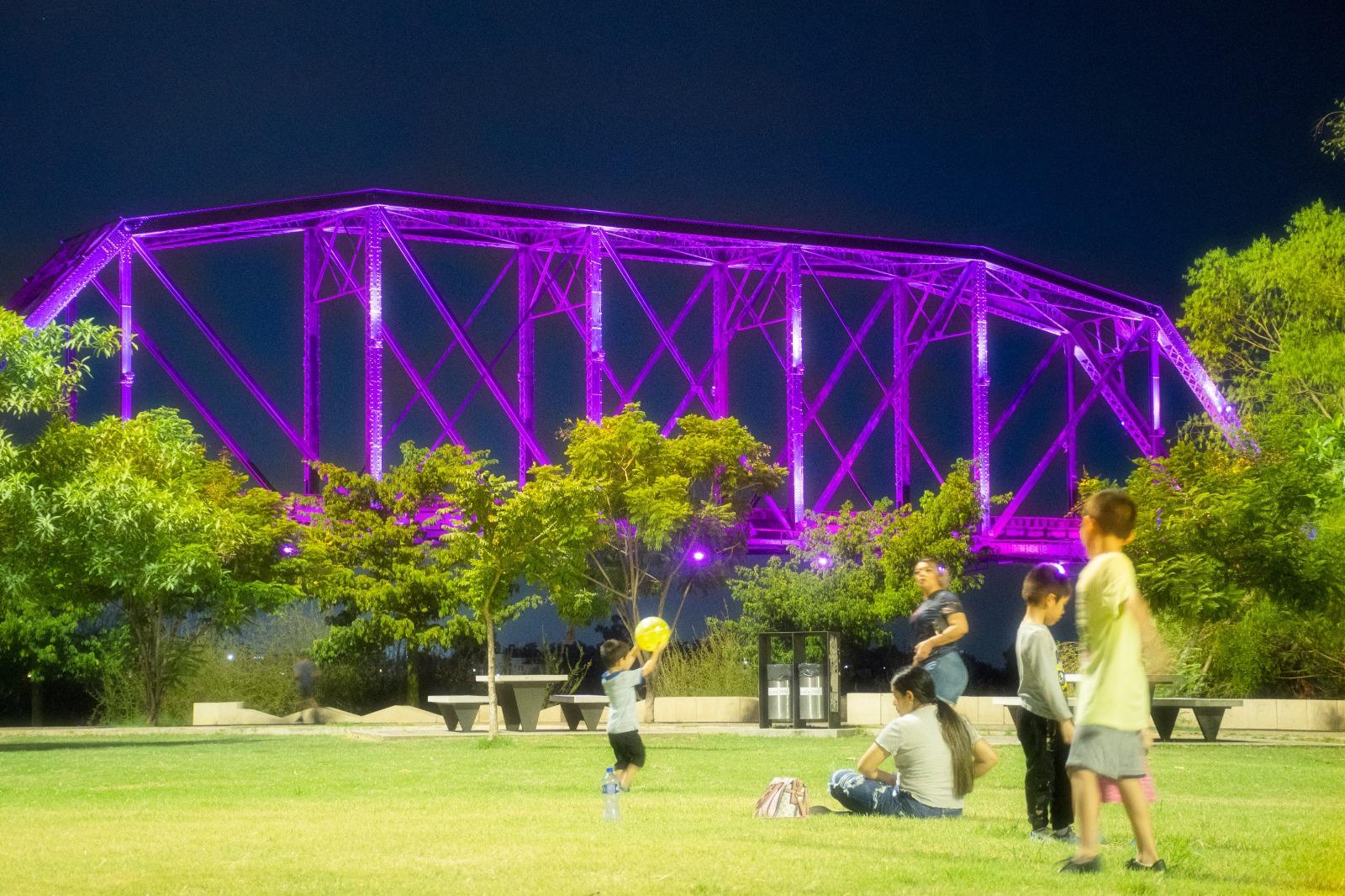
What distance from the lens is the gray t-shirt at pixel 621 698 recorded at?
38.7ft

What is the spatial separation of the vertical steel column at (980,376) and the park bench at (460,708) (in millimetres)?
29973

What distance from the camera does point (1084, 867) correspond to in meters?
7.36

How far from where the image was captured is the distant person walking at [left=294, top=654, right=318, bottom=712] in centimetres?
3828

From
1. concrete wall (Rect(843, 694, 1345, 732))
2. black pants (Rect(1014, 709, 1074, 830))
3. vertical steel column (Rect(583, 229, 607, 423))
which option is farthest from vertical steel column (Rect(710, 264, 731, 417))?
black pants (Rect(1014, 709, 1074, 830))

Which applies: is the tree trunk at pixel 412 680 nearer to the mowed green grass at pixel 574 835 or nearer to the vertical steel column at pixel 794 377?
the vertical steel column at pixel 794 377

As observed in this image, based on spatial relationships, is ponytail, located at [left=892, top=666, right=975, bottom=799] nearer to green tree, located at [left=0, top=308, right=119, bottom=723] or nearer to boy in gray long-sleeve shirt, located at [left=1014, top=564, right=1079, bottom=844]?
boy in gray long-sleeve shirt, located at [left=1014, top=564, right=1079, bottom=844]

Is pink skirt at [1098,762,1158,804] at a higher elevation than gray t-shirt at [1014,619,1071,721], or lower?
lower

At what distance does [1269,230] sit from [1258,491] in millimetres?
29307

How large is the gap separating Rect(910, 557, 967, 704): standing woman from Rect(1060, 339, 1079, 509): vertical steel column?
5140cm

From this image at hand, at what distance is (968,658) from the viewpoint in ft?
168

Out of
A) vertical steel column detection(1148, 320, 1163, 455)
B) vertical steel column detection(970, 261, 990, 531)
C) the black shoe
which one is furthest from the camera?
vertical steel column detection(1148, 320, 1163, 455)

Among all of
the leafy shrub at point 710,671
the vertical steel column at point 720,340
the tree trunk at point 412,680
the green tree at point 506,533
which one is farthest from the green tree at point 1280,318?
the tree trunk at point 412,680

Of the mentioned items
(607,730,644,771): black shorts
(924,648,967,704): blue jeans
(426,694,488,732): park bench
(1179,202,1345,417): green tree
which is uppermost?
(1179,202,1345,417): green tree

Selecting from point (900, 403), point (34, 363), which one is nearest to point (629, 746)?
point (34, 363)
